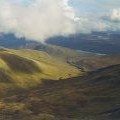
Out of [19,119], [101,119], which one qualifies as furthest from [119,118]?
[19,119]

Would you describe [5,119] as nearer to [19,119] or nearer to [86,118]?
[19,119]

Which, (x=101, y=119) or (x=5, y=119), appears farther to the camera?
(x=5, y=119)

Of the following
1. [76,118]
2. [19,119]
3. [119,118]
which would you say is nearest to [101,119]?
[119,118]

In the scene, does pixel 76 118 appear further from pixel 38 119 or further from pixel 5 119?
pixel 5 119

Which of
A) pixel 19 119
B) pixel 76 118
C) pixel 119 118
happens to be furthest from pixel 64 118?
pixel 119 118

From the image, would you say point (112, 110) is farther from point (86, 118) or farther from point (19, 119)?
point (19, 119)

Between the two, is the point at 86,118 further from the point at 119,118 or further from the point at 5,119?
the point at 5,119

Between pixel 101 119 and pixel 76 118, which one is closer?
pixel 101 119
